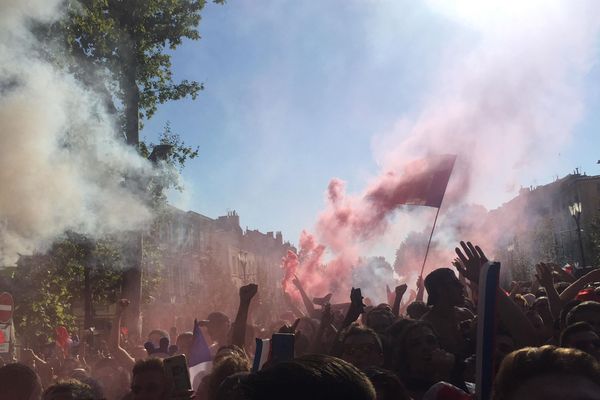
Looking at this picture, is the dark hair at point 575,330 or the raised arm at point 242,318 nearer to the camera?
the dark hair at point 575,330

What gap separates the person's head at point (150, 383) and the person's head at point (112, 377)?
4.76 feet

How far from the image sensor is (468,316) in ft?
16.1

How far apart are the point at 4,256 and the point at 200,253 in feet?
183

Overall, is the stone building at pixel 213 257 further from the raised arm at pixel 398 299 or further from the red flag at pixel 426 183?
the raised arm at pixel 398 299

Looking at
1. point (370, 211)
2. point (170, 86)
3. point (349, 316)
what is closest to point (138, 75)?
point (170, 86)

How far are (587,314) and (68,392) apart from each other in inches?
134

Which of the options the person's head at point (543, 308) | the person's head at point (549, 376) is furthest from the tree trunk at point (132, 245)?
the person's head at point (549, 376)

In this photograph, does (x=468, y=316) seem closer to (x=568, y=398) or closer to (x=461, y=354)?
(x=461, y=354)

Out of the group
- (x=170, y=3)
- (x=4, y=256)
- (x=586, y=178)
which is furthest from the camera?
(x=586, y=178)

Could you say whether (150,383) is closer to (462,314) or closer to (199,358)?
(199,358)

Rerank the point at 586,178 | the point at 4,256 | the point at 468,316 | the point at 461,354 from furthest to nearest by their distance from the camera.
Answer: the point at 586,178
the point at 4,256
the point at 468,316
the point at 461,354

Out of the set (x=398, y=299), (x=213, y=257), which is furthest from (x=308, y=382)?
(x=213, y=257)

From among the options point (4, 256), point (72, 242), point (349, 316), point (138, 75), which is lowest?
point (349, 316)

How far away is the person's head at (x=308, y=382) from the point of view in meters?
1.45
